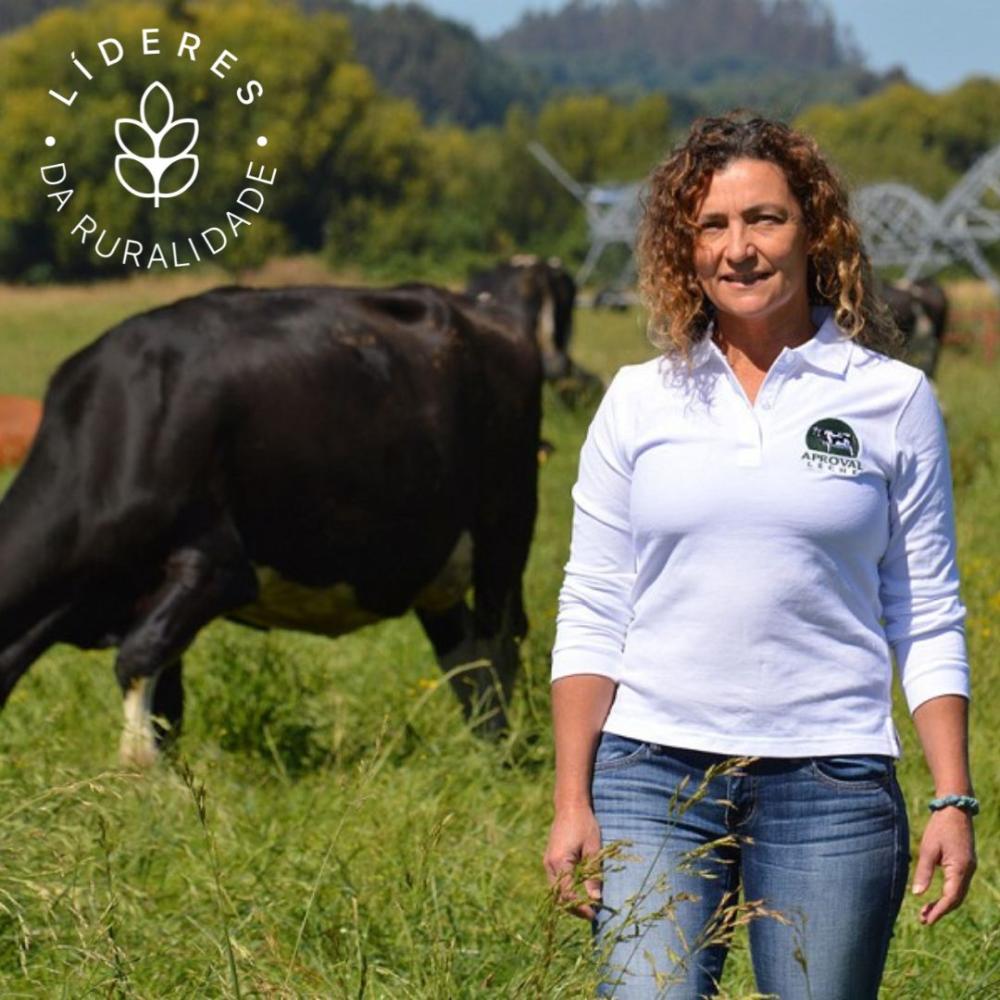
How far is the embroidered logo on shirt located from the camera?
296cm

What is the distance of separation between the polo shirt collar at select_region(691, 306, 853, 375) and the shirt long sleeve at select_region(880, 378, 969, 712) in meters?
0.12

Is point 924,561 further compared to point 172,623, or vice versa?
point 172,623

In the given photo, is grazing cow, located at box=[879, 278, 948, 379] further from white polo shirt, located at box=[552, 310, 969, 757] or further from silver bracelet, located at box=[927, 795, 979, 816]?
silver bracelet, located at box=[927, 795, 979, 816]

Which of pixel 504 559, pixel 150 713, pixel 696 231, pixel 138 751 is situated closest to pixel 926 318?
pixel 504 559

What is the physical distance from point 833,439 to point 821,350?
0.17 m

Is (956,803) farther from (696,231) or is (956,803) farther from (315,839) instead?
(315,839)

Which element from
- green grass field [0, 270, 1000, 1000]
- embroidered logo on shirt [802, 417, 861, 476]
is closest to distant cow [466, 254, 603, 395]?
green grass field [0, 270, 1000, 1000]

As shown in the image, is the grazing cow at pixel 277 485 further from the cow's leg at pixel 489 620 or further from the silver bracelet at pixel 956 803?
the silver bracelet at pixel 956 803

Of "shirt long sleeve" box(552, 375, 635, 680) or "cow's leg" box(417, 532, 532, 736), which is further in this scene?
"cow's leg" box(417, 532, 532, 736)

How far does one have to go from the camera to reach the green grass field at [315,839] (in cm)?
347

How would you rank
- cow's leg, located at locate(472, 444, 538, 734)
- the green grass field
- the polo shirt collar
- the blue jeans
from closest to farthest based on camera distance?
the blue jeans, the polo shirt collar, the green grass field, cow's leg, located at locate(472, 444, 538, 734)

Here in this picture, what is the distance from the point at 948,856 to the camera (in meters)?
2.95

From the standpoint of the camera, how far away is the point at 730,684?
2969mm

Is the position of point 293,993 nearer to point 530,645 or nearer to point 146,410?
point 146,410
